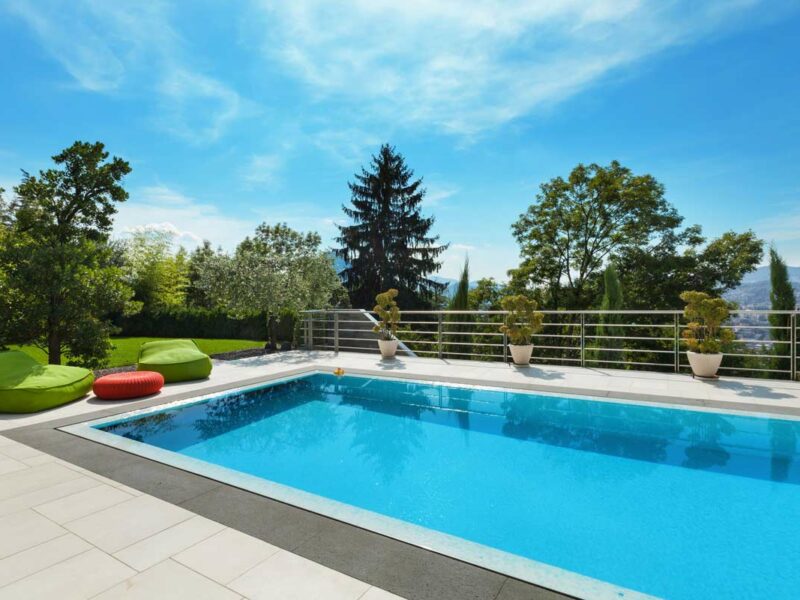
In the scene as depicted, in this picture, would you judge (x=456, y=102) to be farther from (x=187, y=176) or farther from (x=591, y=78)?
(x=187, y=176)

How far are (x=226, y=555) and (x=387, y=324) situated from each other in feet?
26.3

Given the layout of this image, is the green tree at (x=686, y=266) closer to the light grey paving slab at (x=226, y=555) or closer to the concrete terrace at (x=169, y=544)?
the concrete terrace at (x=169, y=544)

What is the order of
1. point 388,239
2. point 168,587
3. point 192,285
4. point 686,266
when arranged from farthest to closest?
point 192,285 → point 388,239 → point 686,266 → point 168,587

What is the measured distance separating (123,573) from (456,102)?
429 inches

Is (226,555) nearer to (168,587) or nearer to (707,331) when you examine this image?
(168,587)

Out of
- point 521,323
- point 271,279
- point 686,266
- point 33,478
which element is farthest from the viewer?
point 686,266

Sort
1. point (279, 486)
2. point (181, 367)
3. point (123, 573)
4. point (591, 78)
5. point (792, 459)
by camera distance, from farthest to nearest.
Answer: point (591, 78) → point (181, 367) → point (792, 459) → point (279, 486) → point (123, 573)

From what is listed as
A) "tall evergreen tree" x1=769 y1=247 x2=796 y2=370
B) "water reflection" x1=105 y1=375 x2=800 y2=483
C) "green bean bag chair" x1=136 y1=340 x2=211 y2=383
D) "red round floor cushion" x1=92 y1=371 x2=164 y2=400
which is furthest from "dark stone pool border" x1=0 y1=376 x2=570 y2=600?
"tall evergreen tree" x1=769 y1=247 x2=796 y2=370

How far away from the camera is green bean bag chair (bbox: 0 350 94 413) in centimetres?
517

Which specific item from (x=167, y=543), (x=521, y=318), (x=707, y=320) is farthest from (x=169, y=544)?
(x=707, y=320)

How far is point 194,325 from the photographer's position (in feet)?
66.1

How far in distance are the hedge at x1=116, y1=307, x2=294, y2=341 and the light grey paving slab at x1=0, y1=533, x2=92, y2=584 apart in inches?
623

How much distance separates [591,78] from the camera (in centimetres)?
994

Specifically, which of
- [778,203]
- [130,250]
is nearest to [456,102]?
[778,203]
